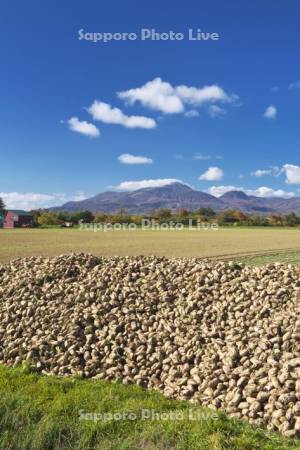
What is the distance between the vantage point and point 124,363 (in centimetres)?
996

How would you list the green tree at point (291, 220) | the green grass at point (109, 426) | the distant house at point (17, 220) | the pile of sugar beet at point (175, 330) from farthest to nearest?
the green tree at point (291, 220)
the distant house at point (17, 220)
the pile of sugar beet at point (175, 330)
the green grass at point (109, 426)

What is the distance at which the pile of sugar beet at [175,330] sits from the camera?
334 inches

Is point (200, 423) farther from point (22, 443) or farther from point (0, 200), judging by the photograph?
point (0, 200)

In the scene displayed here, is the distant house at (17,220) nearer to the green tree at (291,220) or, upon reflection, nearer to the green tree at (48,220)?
the green tree at (48,220)

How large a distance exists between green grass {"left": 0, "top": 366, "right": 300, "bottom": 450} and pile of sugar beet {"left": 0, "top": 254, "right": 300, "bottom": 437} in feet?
1.71

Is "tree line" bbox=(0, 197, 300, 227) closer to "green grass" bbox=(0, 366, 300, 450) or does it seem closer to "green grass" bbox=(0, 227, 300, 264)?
"green grass" bbox=(0, 227, 300, 264)

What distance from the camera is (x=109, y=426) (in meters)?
7.49

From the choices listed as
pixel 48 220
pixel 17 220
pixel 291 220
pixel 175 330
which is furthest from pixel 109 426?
pixel 291 220

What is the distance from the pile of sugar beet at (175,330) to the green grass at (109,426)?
52 cm

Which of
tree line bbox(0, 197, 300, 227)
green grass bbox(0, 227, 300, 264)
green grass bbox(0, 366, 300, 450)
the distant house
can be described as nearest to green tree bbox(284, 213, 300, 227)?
tree line bbox(0, 197, 300, 227)

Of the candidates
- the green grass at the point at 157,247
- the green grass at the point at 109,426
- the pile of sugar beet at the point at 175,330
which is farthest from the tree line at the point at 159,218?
the green grass at the point at 109,426

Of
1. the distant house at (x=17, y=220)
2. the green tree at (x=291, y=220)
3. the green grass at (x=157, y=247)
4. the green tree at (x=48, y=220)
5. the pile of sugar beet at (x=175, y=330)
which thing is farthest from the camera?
the green tree at (x=291, y=220)

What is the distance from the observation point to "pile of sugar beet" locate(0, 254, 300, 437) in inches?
334

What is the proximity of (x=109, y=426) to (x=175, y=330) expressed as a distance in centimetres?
349
